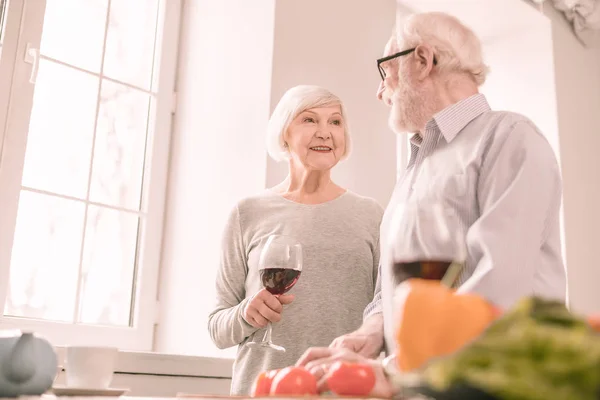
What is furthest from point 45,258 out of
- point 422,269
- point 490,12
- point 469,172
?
point 490,12

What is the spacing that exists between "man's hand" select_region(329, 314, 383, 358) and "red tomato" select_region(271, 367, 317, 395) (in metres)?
0.39

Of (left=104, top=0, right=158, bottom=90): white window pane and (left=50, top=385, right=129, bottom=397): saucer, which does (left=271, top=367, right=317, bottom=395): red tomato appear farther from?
(left=104, top=0, right=158, bottom=90): white window pane

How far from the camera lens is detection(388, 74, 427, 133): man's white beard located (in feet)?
5.03

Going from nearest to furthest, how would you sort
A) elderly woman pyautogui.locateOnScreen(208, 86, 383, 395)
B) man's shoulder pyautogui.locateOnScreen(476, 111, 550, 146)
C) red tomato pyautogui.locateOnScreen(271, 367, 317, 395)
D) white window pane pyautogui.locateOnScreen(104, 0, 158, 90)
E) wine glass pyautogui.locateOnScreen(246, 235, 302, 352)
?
red tomato pyautogui.locateOnScreen(271, 367, 317, 395), man's shoulder pyautogui.locateOnScreen(476, 111, 550, 146), wine glass pyautogui.locateOnScreen(246, 235, 302, 352), elderly woman pyautogui.locateOnScreen(208, 86, 383, 395), white window pane pyautogui.locateOnScreen(104, 0, 158, 90)

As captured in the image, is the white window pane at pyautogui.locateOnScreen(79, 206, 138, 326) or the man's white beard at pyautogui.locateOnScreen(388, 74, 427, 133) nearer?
the man's white beard at pyautogui.locateOnScreen(388, 74, 427, 133)

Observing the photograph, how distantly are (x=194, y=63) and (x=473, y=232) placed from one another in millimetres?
1986

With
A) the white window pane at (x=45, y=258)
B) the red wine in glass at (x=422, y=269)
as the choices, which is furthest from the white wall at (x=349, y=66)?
the red wine in glass at (x=422, y=269)

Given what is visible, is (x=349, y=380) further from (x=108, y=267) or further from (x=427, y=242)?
(x=108, y=267)

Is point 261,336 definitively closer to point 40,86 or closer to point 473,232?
point 473,232

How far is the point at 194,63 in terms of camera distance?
2.83m

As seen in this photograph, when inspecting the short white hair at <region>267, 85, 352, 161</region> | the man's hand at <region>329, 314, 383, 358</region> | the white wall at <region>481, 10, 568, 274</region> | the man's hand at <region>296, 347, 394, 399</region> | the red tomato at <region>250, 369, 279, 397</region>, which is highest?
the white wall at <region>481, 10, 568, 274</region>

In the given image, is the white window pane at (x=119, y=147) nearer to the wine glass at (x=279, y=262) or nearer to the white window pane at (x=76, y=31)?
the white window pane at (x=76, y=31)

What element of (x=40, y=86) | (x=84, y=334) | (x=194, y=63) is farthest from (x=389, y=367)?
(x=194, y=63)

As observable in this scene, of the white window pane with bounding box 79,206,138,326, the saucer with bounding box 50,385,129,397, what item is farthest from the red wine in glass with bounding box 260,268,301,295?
the white window pane with bounding box 79,206,138,326
